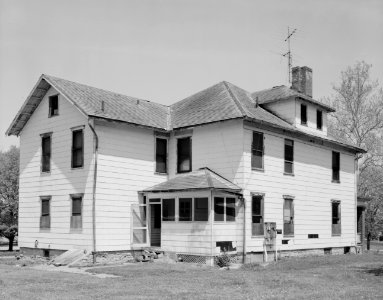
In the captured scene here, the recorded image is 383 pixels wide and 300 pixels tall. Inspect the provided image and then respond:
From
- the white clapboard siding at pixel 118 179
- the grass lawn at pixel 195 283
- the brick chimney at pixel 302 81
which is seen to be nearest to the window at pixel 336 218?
the brick chimney at pixel 302 81

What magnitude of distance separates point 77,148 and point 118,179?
2.61 meters

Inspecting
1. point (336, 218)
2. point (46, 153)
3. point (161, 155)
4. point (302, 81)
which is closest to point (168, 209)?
point (161, 155)

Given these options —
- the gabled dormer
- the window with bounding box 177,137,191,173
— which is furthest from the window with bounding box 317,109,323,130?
the window with bounding box 177,137,191,173

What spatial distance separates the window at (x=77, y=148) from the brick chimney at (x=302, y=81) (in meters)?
14.6

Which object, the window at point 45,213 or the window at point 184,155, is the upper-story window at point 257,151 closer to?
the window at point 184,155

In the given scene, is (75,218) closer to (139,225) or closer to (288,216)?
(139,225)

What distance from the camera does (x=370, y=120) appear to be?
146 feet

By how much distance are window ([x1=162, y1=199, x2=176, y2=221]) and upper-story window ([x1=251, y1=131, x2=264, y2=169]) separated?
4.35 m

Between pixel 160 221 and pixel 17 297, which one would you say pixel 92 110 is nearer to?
pixel 160 221

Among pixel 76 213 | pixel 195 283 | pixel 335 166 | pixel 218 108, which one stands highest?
pixel 218 108

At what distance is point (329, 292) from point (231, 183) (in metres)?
11.4

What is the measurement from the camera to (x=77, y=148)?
86.5 feet

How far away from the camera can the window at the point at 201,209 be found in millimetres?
24281

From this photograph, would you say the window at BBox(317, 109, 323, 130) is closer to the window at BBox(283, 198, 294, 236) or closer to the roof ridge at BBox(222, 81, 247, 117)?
the window at BBox(283, 198, 294, 236)
